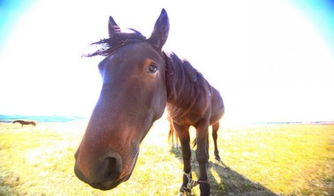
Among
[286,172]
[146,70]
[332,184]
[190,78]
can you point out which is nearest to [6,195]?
[146,70]

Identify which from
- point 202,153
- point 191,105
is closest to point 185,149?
point 202,153

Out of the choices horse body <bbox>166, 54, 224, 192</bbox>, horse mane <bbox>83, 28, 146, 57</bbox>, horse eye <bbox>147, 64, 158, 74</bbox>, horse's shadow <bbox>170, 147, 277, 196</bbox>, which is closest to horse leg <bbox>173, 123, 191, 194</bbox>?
horse body <bbox>166, 54, 224, 192</bbox>

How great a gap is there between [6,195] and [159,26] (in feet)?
15.7

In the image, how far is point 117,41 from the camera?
2.21m

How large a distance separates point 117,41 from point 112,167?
1.64 m

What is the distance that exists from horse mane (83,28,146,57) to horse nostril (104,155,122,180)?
151cm

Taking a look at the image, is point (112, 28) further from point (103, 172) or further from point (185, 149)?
point (185, 149)

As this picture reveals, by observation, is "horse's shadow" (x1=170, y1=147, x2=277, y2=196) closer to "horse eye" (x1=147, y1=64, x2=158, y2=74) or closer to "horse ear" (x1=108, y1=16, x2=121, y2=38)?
"horse eye" (x1=147, y1=64, x2=158, y2=74)

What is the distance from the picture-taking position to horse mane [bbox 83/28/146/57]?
7.21 feet

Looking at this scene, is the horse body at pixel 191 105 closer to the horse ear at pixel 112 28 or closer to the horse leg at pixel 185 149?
the horse leg at pixel 185 149

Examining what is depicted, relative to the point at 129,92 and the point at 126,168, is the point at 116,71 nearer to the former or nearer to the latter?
the point at 129,92

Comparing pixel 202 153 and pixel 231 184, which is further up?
pixel 202 153

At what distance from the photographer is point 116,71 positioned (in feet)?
5.80

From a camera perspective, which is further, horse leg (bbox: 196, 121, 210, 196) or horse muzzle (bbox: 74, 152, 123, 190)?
horse leg (bbox: 196, 121, 210, 196)
